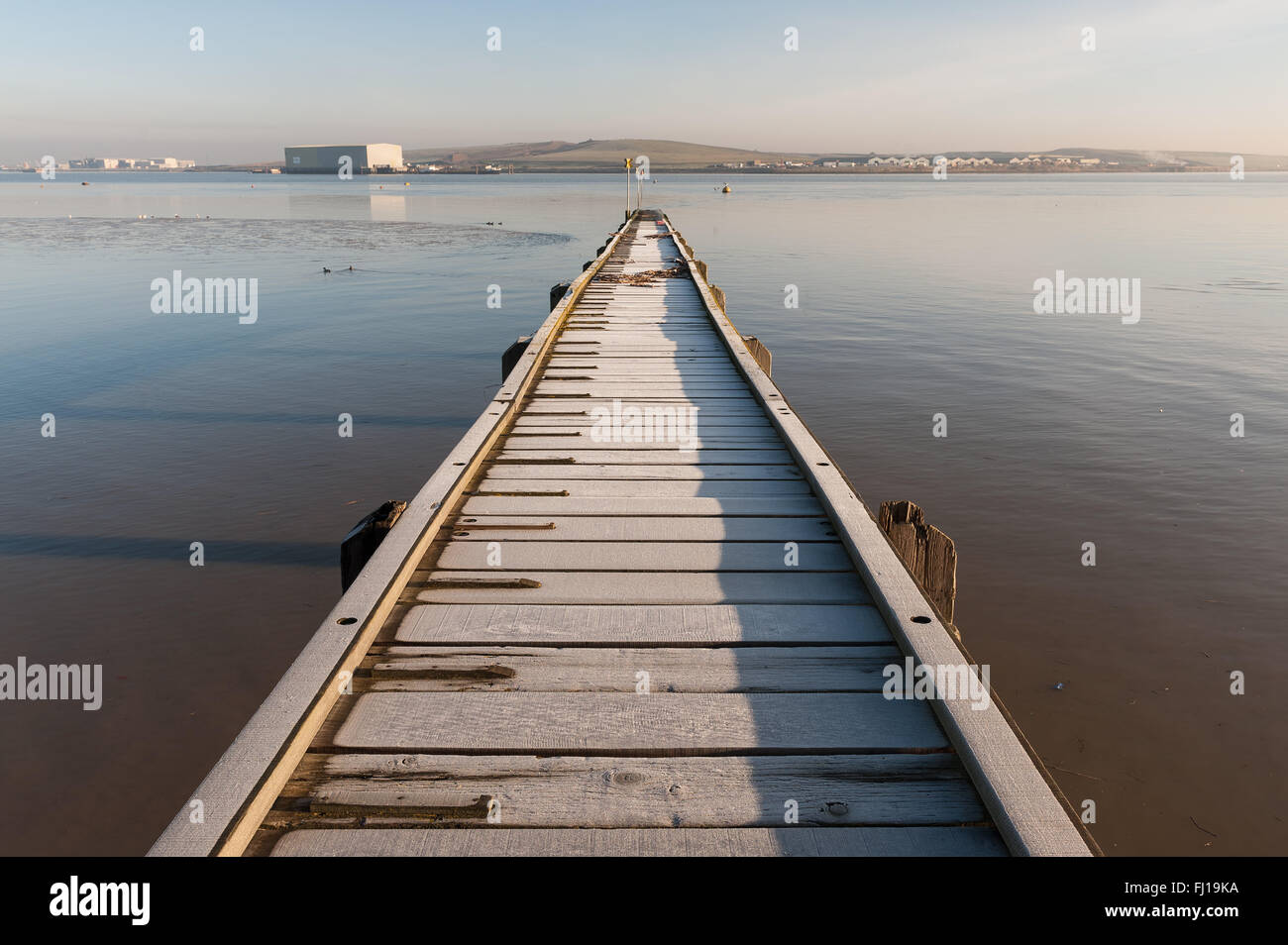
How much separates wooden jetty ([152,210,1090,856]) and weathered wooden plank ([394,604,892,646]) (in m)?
0.01

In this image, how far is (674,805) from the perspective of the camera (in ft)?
8.39

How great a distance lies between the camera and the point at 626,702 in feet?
10.1

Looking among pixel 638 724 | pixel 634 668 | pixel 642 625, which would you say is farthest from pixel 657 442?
pixel 638 724

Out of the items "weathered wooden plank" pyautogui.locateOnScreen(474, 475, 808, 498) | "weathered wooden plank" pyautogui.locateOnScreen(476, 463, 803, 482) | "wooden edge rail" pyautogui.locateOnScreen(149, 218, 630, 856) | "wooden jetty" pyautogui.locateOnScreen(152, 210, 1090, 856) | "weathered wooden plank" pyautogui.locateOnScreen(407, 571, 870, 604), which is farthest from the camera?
"weathered wooden plank" pyautogui.locateOnScreen(476, 463, 803, 482)

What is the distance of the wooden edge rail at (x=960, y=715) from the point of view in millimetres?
2338

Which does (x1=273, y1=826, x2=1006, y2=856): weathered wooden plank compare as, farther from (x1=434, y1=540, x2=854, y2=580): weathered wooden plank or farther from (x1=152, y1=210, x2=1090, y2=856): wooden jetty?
(x1=434, y1=540, x2=854, y2=580): weathered wooden plank

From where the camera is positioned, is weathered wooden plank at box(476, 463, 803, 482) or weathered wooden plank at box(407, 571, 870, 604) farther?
weathered wooden plank at box(476, 463, 803, 482)

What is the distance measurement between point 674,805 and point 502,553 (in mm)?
2064

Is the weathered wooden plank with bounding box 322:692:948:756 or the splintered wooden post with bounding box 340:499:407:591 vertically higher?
the splintered wooden post with bounding box 340:499:407:591

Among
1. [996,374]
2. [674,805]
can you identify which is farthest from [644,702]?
[996,374]

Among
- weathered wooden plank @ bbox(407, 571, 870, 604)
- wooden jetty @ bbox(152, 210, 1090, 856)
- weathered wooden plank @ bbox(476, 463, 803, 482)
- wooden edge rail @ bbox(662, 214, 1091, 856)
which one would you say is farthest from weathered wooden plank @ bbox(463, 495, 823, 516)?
weathered wooden plank @ bbox(407, 571, 870, 604)

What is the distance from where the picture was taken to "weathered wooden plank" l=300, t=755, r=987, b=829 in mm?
2512

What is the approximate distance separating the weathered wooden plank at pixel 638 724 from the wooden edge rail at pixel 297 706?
14 centimetres

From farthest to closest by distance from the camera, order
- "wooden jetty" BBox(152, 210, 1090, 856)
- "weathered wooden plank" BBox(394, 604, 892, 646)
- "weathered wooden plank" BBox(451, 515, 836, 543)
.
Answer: "weathered wooden plank" BBox(451, 515, 836, 543), "weathered wooden plank" BBox(394, 604, 892, 646), "wooden jetty" BBox(152, 210, 1090, 856)
